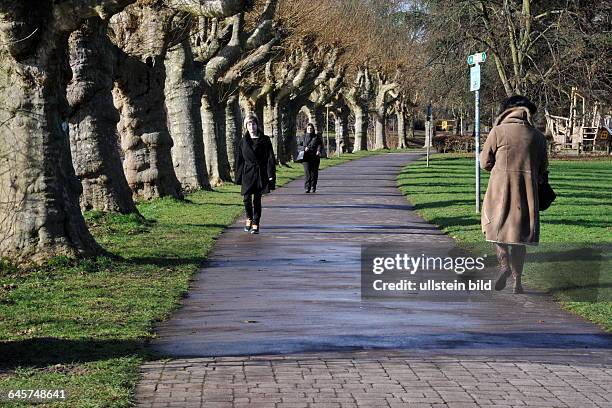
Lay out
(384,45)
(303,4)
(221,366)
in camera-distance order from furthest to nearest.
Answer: (384,45), (303,4), (221,366)

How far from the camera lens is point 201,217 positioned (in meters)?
22.6

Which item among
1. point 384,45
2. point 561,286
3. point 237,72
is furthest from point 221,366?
point 384,45

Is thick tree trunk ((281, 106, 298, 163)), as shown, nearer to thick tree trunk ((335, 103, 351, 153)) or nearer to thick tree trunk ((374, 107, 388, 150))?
thick tree trunk ((335, 103, 351, 153))

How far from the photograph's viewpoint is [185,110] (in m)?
31.3

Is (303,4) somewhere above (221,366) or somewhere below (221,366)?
above

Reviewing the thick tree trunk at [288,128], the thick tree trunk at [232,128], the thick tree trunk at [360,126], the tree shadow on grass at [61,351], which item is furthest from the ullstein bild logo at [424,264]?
the thick tree trunk at [360,126]

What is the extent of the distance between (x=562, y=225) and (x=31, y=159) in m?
10.3

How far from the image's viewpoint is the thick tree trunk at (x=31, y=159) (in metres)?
13.8

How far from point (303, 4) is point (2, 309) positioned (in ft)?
125

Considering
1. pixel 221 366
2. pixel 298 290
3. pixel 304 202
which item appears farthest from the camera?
pixel 304 202

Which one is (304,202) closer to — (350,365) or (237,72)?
(237,72)

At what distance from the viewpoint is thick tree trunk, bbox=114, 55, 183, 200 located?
25531 millimetres

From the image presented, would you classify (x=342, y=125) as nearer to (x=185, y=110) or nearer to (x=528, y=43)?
(x=528, y=43)

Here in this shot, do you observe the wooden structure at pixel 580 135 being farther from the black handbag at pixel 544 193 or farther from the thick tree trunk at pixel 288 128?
the black handbag at pixel 544 193
